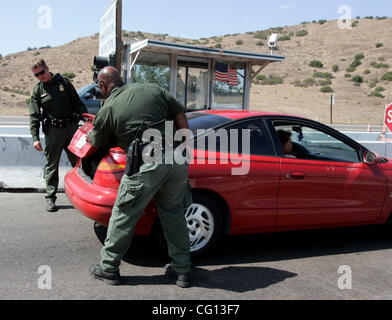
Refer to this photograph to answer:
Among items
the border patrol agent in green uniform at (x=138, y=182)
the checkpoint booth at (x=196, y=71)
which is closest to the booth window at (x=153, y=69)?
the checkpoint booth at (x=196, y=71)

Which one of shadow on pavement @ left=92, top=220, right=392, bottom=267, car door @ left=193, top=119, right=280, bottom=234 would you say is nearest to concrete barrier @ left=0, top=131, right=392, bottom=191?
shadow on pavement @ left=92, top=220, right=392, bottom=267

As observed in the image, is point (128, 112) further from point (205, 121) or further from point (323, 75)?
point (323, 75)

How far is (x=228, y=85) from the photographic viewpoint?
42.5 ft

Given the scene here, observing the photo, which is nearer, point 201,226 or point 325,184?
point 201,226

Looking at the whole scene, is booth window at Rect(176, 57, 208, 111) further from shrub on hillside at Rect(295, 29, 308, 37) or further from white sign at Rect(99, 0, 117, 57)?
shrub on hillside at Rect(295, 29, 308, 37)

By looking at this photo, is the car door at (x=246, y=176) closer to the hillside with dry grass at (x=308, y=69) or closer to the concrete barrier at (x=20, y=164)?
the concrete barrier at (x=20, y=164)

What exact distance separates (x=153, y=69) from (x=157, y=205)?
9217 millimetres

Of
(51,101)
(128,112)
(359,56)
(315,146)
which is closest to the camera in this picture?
(128,112)

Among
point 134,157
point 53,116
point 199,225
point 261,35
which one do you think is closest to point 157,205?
point 134,157

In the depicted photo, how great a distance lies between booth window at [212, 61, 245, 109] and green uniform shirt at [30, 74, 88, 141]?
737 cm

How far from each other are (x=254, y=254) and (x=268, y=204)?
582 mm

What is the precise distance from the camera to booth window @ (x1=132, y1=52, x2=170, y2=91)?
12.1 meters
